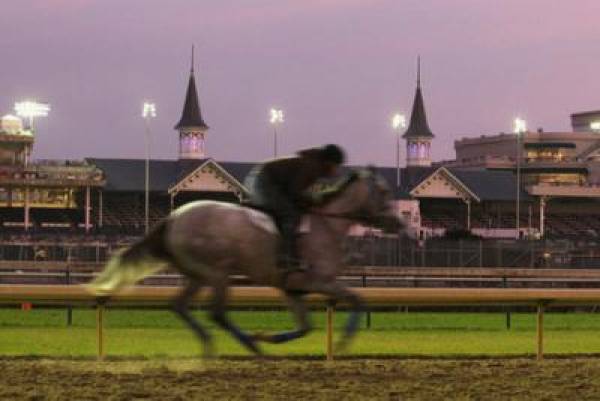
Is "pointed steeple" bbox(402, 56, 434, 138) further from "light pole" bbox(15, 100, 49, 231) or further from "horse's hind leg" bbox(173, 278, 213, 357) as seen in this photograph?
"horse's hind leg" bbox(173, 278, 213, 357)

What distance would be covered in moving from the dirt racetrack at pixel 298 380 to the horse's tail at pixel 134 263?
859 millimetres

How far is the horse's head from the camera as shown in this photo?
338 inches

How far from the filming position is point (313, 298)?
1309cm

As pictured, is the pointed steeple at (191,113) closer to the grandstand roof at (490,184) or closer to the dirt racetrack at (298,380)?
the grandstand roof at (490,184)

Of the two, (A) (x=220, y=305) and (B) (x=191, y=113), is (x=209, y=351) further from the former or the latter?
(B) (x=191, y=113)

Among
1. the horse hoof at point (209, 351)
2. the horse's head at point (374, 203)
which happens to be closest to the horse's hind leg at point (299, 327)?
the horse hoof at point (209, 351)

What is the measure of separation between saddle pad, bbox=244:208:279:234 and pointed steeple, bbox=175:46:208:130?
65764mm

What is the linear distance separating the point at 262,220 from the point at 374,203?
3.20 ft

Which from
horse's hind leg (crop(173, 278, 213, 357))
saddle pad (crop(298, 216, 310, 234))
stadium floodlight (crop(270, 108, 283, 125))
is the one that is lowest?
horse's hind leg (crop(173, 278, 213, 357))

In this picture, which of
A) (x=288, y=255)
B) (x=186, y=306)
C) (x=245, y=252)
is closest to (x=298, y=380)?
(x=186, y=306)

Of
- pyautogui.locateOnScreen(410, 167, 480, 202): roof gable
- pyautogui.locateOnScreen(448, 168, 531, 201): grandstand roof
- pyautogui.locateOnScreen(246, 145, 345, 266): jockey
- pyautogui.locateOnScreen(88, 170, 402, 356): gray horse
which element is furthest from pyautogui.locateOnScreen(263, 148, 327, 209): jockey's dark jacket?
pyautogui.locateOnScreen(448, 168, 531, 201): grandstand roof

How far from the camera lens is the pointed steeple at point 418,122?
266 feet

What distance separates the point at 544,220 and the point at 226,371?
2574 inches

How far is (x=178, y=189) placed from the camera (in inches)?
2442
